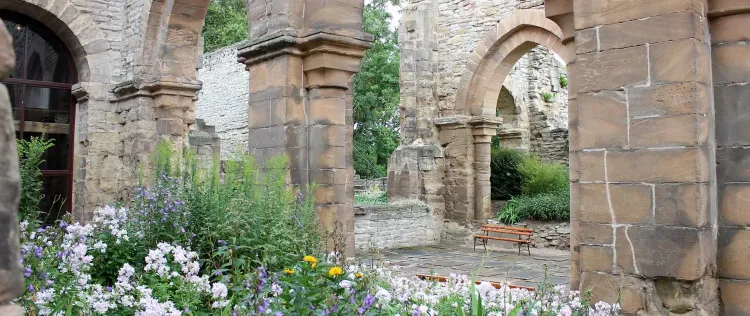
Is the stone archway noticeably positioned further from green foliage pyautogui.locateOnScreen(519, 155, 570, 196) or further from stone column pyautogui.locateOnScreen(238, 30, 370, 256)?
stone column pyautogui.locateOnScreen(238, 30, 370, 256)

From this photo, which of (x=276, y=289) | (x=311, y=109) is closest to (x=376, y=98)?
(x=311, y=109)

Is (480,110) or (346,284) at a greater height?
(480,110)

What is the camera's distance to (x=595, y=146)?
12.2 ft

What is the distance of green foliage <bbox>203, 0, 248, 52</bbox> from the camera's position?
83.7 ft

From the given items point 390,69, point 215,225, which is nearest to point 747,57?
point 215,225

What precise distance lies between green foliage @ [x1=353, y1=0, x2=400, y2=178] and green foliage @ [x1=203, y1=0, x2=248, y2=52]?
5229 millimetres

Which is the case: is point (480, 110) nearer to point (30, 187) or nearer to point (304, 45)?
point (304, 45)

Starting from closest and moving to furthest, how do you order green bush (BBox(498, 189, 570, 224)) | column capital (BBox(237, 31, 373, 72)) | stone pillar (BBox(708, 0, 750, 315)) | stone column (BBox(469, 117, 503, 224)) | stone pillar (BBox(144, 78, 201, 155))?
stone pillar (BBox(708, 0, 750, 315)), column capital (BBox(237, 31, 373, 72)), stone pillar (BBox(144, 78, 201, 155)), green bush (BBox(498, 189, 570, 224)), stone column (BBox(469, 117, 503, 224))

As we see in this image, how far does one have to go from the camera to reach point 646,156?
11.4 feet

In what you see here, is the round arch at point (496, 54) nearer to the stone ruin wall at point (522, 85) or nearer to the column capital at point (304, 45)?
the stone ruin wall at point (522, 85)

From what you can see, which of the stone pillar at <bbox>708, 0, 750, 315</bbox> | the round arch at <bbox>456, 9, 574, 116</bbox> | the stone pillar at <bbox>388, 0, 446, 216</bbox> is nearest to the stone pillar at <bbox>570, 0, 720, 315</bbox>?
the stone pillar at <bbox>708, 0, 750, 315</bbox>

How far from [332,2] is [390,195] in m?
7.60

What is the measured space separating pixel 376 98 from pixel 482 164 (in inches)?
543

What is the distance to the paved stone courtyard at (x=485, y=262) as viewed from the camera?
8.27m
